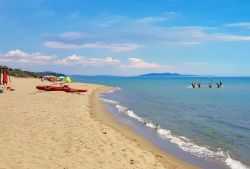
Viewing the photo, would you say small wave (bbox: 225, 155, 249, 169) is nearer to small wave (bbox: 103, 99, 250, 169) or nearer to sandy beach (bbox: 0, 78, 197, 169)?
small wave (bbox: 103, 99, 250, 169)

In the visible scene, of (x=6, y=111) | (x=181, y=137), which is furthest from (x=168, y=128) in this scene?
(x=6, y=111)

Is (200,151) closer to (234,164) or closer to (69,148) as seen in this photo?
(234,164)

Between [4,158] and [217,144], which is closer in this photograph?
[4,158]

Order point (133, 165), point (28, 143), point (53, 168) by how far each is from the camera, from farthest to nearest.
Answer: point (28, 143)
point (133, 165)
point (53, 168)

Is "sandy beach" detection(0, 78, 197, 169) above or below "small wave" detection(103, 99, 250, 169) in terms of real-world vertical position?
above

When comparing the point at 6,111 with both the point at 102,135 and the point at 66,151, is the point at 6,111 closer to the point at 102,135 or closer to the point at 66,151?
the point at 102,135

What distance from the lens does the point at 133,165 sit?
10602 mm

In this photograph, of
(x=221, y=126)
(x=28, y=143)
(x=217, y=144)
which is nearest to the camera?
(x=28, y=143)

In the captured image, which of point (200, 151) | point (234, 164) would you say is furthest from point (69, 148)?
point (234, 164)

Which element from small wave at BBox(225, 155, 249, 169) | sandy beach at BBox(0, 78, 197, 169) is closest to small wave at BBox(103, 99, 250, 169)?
small wave at BBox(225, 155, 249, 169)

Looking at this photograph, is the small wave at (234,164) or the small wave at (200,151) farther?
the small wave at (200,151)

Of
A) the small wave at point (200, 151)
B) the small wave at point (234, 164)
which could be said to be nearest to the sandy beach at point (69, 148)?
Answer: the small wave at point (200, 151)

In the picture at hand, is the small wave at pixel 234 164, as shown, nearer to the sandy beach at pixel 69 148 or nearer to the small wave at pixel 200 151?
the small wave at pixel 200 151

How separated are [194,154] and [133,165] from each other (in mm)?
4365
